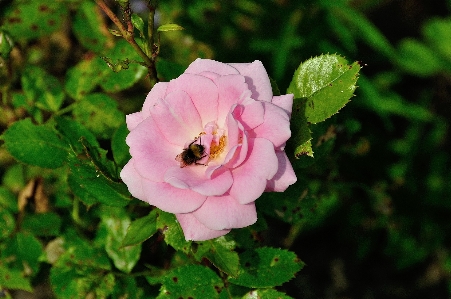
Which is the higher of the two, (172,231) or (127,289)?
(172,231)

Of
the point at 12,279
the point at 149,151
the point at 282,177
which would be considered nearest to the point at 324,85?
the point at 282,177

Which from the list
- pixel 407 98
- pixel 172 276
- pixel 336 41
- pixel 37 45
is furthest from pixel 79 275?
pixel 407 98

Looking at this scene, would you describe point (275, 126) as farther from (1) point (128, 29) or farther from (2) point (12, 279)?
(2) point (12, 279)

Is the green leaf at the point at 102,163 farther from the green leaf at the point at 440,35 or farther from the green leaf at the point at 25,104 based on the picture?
the green leaf at the point at 440,35

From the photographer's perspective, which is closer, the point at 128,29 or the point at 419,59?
the point at 128,29

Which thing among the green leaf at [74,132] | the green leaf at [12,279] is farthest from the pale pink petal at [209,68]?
the green leaf at [12,279]

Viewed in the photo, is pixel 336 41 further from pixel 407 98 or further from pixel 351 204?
pixel 351 204
